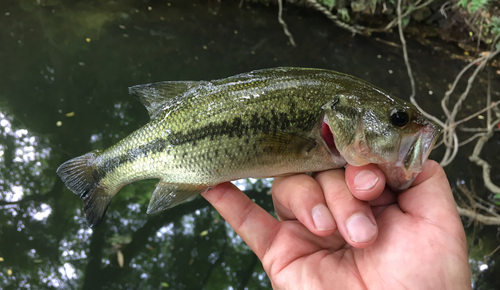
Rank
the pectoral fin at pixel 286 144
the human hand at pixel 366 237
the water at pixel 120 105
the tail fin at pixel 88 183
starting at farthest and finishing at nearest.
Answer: the water at pixel 120 105 → the tail fin at pixel 88 183 → the pectoral fin at pixel 286 144 → the human hand at pixel 366 237

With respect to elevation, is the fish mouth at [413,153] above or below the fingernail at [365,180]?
above

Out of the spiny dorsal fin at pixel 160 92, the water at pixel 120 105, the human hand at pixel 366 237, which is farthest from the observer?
the water at pixel 120 105

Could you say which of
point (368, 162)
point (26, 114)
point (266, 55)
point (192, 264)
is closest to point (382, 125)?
point (368, 162)

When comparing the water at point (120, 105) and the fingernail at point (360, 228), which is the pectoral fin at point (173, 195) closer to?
the fingernail at point (360, 228)

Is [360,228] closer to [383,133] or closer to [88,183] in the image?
[383,133]

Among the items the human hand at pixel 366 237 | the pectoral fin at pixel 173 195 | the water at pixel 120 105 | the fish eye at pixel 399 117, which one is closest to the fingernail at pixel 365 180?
the human hand at pixel 366 237

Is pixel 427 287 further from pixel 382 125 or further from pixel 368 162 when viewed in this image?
pixel 382 125
